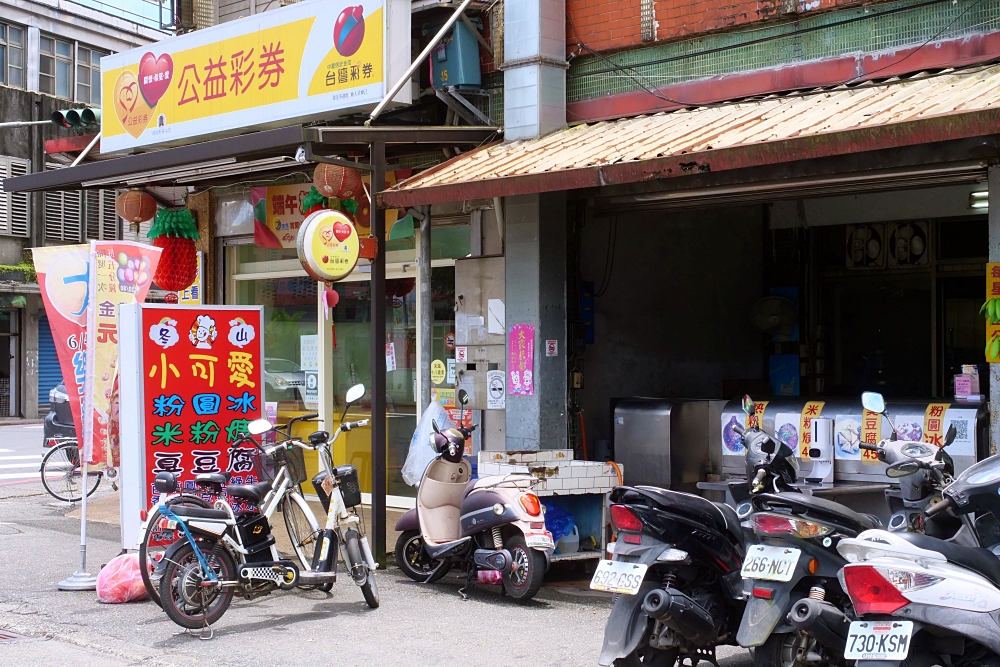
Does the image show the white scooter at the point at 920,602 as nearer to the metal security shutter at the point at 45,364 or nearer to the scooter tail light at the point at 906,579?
the scooter tail light at the point at 906,579

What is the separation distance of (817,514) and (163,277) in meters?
10.4

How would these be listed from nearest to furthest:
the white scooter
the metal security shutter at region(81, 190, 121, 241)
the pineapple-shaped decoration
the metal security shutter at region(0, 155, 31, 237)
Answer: the white scooter
the pineapple-shaped decoration
the metal security shutter at region(0, 155, 31, 237)
the metal security shutter at region(81, 190, 121, 241)

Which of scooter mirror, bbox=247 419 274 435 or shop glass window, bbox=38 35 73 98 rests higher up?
shop glass window, bbox=38 35 73 98

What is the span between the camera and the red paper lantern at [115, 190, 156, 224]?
13.6 metres

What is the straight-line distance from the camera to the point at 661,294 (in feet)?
39.1

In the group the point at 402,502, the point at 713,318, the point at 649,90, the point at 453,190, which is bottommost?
the point at 402,502

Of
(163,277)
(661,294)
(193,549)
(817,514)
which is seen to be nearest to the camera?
(817,514)

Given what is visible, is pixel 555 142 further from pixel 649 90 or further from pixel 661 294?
pixel 661 294

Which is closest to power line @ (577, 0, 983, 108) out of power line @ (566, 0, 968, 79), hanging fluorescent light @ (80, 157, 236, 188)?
power line @ (566, 0, 968, 79)

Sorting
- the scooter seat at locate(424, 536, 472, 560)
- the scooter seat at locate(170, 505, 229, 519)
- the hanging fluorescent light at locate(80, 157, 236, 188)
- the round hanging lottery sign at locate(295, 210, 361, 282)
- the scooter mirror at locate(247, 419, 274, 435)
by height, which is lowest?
the scooter seat at locate(424, 536, 472, 560)

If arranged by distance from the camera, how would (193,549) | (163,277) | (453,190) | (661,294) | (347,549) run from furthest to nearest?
(163,277)
(661,294)
(453,190)
(347,549)
(193,549)

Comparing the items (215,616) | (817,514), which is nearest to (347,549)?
(215,616)

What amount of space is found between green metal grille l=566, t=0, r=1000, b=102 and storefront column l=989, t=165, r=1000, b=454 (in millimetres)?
1310

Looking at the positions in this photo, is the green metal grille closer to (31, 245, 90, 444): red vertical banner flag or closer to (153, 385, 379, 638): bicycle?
(153, 385, 379, 638): bicycle
